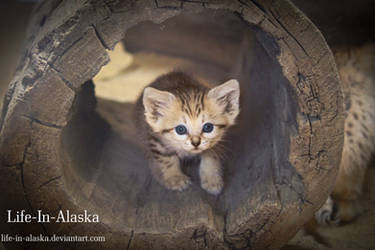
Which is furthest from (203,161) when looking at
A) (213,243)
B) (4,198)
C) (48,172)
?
(4,198)

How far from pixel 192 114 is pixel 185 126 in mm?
100

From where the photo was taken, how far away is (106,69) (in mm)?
5324

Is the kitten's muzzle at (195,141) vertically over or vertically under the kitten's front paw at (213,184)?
over

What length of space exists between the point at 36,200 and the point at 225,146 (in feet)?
5.35

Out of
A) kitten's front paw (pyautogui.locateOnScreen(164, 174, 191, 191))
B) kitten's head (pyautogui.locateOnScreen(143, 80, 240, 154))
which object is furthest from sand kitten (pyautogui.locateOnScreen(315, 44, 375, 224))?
kitten's front paw (pyautogui.locateOnScreen(164, 174, 191, 191))

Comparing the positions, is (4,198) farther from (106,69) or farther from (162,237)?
(106,69)

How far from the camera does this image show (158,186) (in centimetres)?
284

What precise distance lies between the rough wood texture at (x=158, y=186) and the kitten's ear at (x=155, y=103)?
1.79ft

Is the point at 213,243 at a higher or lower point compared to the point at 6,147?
lower

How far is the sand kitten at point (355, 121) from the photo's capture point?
3117 mm

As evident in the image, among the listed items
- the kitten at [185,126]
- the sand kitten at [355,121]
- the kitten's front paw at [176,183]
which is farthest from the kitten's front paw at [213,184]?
the sand kitten at [355,121]

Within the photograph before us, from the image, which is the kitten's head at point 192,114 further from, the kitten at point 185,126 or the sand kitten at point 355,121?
the sand kitten at point 355,121

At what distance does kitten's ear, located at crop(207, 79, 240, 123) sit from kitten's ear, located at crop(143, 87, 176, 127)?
314 mm

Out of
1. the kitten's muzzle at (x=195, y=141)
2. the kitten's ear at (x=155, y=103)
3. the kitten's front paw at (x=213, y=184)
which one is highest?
the kitten's ear at (x=155, y=103)
